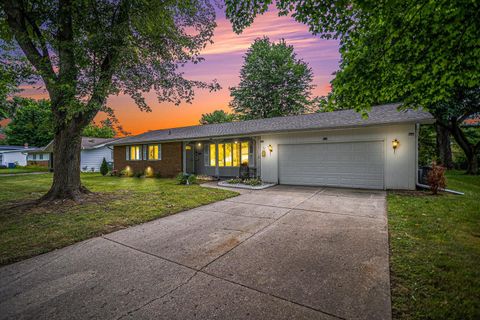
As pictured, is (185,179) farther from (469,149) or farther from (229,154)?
(469,149)

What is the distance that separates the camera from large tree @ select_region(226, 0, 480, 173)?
3.89 metres

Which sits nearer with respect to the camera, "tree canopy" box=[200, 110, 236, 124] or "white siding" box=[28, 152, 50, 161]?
"white siding" box=[28, 152, 50, 161]

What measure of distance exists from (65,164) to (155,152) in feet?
28.9

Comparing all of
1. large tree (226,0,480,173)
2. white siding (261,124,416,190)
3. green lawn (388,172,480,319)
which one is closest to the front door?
white siding (261,124,416,190)

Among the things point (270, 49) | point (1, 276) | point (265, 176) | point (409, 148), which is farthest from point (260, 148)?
point (270, 49)

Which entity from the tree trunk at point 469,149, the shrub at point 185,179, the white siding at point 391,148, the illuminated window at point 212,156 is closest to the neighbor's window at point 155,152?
the illuminated window at point 212,156

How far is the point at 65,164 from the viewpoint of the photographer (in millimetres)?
7316

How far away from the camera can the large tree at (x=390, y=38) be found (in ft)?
12.8

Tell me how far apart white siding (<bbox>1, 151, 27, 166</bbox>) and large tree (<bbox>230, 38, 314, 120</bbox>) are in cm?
3481

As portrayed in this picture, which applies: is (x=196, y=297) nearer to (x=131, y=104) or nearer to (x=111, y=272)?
(x=111, y=272)

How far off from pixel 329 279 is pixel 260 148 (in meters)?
9.37

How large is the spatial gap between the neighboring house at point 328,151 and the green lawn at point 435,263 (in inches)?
129

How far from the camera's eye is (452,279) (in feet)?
8.13

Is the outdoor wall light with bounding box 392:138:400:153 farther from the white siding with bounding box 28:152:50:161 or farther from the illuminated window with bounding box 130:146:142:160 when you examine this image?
the white siding with bounding box 28:152:50:161
